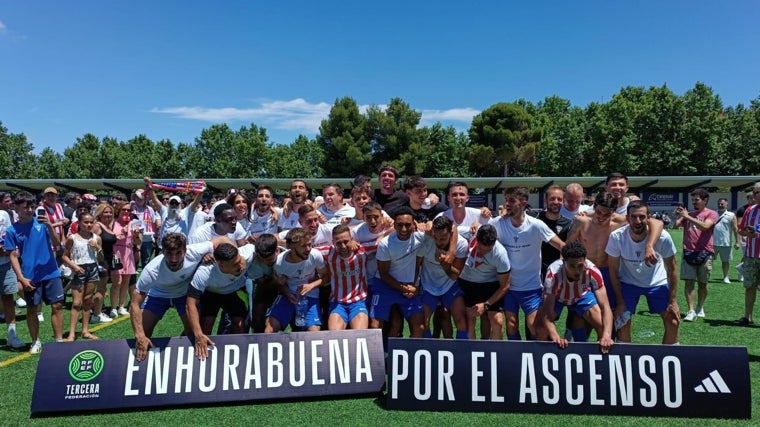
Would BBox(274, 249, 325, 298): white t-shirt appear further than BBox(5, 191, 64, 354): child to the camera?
No

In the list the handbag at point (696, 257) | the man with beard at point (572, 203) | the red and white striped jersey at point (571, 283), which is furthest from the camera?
the handbag at point (696, 257)

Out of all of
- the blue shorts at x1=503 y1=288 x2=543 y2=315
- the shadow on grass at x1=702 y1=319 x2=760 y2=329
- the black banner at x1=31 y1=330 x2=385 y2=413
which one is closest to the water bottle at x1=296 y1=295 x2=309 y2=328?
the black banner at x1=31 y1=330 x2=385 y2=413

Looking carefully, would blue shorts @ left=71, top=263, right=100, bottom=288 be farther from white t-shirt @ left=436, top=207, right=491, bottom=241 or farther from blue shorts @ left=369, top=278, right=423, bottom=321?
white t-shirt @ left=436, top=207, right=491, bottom=241

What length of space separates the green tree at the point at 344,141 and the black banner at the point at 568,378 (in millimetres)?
38574

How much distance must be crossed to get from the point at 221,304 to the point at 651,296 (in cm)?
440

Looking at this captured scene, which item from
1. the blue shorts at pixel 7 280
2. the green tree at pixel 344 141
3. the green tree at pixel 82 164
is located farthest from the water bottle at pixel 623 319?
the green tree at pixel 82 164

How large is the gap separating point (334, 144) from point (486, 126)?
13.6 m

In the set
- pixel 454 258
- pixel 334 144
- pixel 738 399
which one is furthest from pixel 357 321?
pixel 334 144

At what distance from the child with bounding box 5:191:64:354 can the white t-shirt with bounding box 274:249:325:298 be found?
297 centimetres

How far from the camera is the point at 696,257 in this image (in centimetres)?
777

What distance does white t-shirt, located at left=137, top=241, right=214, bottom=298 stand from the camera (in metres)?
4.59

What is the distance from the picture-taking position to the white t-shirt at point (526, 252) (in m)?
4.97

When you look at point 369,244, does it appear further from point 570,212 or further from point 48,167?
point 48,167

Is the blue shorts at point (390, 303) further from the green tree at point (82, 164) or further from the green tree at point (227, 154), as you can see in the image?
the green tree at point (82, 164)
